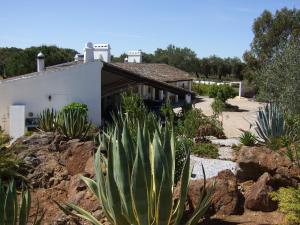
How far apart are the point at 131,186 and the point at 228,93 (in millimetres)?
34376

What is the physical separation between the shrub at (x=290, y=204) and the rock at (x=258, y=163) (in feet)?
5.21

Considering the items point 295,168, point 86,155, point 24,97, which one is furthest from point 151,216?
point 24,97

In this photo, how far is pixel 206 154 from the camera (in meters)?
12.5

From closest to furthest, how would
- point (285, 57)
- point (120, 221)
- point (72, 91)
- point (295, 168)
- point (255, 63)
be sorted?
point (120, 221), point (295, 168), point (285, 57), point (72, 91), point (255, 63)

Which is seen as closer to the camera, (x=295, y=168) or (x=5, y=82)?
(x=295, y=168)

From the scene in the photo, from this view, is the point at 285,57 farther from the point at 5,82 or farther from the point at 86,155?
the point at 5,82

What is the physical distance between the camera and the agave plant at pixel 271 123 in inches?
518

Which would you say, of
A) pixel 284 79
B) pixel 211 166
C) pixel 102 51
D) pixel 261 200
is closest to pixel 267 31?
pixel 102 51

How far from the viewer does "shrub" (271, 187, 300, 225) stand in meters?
5.12

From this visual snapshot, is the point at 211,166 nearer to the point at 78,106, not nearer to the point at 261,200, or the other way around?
the point at 261,200

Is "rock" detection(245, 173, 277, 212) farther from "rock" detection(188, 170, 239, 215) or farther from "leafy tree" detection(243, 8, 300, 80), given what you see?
"leafy tree" detection(243, 8, 300, 80)

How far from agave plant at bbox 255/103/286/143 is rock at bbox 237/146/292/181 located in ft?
18.1

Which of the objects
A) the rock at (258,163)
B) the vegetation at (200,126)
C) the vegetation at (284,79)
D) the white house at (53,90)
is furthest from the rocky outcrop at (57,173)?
the vegetation at (284,79)

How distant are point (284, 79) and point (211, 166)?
7.14m
